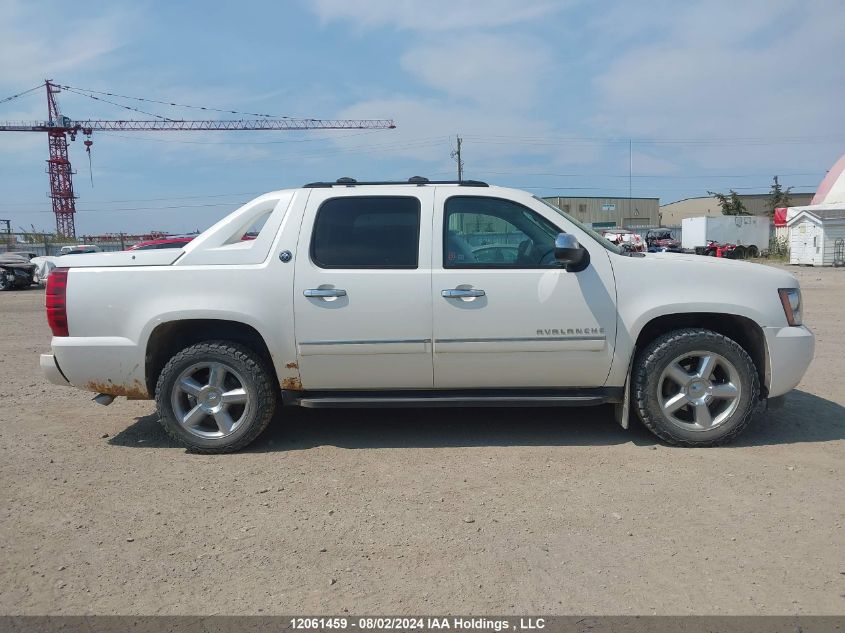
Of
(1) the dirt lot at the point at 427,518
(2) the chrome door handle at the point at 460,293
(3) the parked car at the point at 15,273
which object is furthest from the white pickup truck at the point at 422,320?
(3) the parked car at the point at 15,273

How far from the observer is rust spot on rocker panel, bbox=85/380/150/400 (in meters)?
4.70

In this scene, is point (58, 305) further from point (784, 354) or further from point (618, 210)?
point (618, 210)

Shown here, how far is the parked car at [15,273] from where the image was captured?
2205cm

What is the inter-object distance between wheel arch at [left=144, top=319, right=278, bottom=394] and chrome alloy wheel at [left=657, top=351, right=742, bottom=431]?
277 centimetres

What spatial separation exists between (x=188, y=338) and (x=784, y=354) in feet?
13.8

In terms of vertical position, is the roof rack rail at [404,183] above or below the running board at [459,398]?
above

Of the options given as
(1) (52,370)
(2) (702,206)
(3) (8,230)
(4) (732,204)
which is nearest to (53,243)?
(3) (8,230)

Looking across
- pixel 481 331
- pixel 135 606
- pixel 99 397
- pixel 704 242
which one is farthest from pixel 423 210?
pixel 704 242

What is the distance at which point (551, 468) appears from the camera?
432cm

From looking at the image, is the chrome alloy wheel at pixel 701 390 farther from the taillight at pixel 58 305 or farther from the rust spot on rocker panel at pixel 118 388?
the taillight at pixel 58 305

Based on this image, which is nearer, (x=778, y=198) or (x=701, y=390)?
(x=701, y=390)

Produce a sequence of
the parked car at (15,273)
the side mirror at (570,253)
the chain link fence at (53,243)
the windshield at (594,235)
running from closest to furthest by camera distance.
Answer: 1. the side mirror at (570,253)
2. the windshield at (594,235)
3. the parked car at (15,273)
4. the chain link fence at (53,243)

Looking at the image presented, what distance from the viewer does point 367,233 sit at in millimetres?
4703

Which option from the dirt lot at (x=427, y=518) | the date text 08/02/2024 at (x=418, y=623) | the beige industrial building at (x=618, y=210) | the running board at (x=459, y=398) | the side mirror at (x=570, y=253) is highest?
the beige industrial building at (x=618, y=210)
